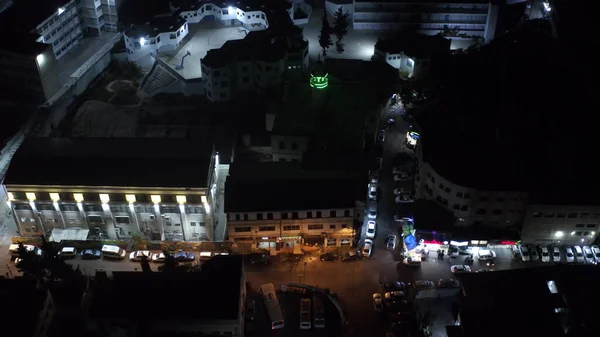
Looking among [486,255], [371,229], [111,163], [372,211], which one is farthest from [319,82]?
[486,255]

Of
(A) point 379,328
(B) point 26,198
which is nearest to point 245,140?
(B) point 26,198

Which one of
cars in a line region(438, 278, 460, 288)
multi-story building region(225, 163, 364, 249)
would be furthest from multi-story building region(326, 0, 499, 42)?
cars in a line region(438, 278, 460, 288)

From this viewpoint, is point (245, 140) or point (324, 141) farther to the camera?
point (245, 140)

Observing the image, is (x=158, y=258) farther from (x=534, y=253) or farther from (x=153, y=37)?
(x=153, y=37)

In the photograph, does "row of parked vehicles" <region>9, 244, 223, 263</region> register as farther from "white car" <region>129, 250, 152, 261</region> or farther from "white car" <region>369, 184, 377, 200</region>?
"white car" <region>369, 184, 377, 200</region>

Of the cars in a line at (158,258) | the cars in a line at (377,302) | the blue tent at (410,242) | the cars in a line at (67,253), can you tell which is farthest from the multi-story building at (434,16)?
the cars in a line at (67,253)

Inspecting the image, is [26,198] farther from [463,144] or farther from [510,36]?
[510,36]

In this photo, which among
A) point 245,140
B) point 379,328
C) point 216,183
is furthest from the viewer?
point 245,140
